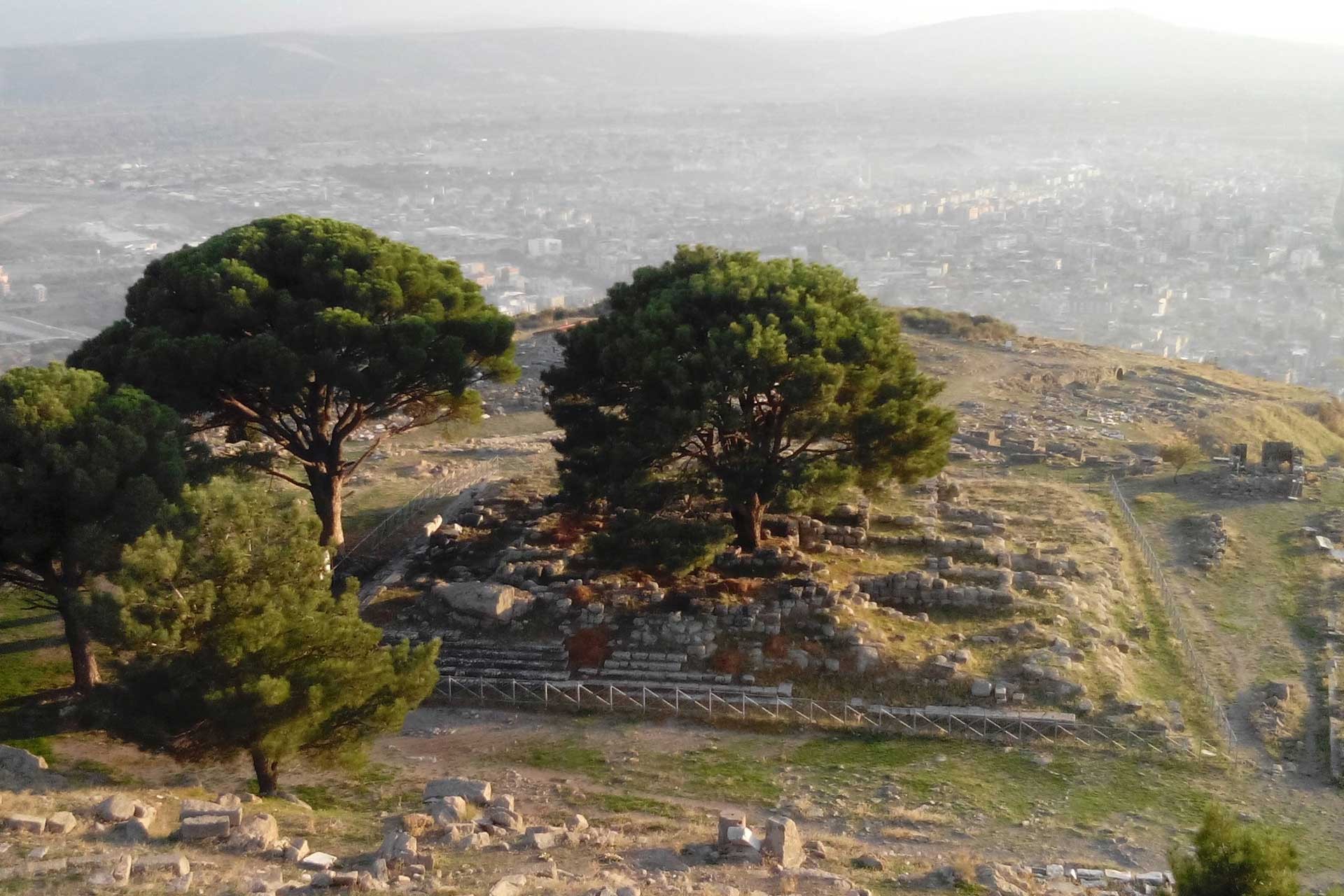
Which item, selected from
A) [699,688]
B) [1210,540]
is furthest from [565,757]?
[1210,540]

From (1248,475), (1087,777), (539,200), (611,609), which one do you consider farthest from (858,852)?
(539,200)

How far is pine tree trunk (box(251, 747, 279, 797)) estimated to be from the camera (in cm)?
1688

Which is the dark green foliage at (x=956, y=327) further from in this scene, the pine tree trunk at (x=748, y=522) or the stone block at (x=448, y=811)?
the stone block at (x=448, y=811)

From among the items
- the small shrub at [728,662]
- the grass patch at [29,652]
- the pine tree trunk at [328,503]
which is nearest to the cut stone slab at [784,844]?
the small shrub at [728,662]

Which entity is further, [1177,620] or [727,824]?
[1177,620]

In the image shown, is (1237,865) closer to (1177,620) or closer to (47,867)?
(47,867)

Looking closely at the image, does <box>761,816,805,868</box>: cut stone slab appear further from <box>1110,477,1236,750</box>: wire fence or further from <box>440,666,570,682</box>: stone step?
<box>1110,477,1236,750</box>: wire fence

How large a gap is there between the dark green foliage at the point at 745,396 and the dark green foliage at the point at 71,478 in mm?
8692

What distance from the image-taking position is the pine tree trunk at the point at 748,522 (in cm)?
2559

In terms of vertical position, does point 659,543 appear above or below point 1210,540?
above

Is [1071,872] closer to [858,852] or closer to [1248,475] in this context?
[858,852]

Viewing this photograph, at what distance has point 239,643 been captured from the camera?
15609mm

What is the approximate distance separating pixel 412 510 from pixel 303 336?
9.11 meters

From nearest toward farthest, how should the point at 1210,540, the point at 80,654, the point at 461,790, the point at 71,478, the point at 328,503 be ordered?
the point at 461,790
the point at 71,478
the point at 80,654
the point at 328,503
the point at 1210,540
